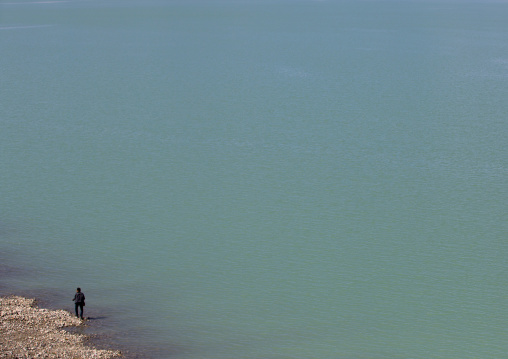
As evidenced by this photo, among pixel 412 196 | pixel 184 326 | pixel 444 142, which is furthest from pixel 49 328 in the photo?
pixel 444 142

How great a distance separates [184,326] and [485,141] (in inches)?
1140

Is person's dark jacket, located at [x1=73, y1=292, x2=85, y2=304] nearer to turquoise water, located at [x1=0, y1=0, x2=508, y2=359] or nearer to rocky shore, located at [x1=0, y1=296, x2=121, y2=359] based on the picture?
rocky shore, located at [x1=0, y1=296, x2=121, y2=359]

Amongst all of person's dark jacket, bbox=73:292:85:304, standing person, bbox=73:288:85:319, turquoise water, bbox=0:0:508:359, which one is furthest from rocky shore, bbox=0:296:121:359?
turquoise water, bbox=0:0:508:359

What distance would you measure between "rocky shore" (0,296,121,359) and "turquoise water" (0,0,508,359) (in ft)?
4.70

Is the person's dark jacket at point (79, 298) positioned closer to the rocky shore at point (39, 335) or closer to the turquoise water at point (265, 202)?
the rocky shore at point (39, 335)

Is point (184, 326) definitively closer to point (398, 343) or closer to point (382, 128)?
point (398, 343)

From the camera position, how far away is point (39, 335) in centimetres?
2228

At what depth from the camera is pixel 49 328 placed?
2294cm

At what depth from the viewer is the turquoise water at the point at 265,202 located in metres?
25.6

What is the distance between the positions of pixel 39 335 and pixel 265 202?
55.9 feet

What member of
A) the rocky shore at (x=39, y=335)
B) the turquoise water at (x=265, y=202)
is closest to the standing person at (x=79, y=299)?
the rocky shore at (x=39, y=335)

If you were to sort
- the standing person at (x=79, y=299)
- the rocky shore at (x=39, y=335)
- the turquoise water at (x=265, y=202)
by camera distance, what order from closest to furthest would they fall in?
the rocky shore at (x=39, y=335), the standing person at (x=79, y=299), the turquoise water at (x=265, y=202)

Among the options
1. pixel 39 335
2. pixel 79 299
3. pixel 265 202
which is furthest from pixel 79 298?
pixel 265 202

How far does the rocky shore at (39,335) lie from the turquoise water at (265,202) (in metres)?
1.43
